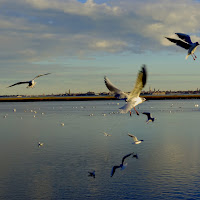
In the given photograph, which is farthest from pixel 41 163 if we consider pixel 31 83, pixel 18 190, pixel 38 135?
pixel 38 135

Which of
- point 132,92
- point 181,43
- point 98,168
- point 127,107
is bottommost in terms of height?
point 98,168

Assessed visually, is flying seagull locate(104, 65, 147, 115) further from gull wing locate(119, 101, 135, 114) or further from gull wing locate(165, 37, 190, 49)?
gull wing locate(165, 37, 190, 49)

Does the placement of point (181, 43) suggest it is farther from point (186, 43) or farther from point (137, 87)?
point (137, 87)

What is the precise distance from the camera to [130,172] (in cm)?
2827

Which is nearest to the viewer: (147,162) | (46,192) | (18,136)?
(46,192)

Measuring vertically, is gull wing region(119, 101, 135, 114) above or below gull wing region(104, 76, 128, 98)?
→ below

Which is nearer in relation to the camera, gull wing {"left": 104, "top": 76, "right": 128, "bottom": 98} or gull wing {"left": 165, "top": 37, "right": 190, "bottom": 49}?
gull wing {"left": 104, "top": 76, "right": 128, "bottom": 98}

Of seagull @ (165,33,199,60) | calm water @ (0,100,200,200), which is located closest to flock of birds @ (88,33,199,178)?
seagull @ (165,33,199,60)

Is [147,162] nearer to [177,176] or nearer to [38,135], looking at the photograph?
[177,176]

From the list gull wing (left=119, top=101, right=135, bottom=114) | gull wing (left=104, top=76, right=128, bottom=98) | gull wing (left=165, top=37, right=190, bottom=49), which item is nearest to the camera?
gull wing (left=119, top=101, right=135, bottom=114)

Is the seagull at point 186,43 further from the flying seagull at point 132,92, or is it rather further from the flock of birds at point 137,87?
the flying seagull at point 132,92

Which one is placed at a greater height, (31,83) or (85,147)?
(31,83)

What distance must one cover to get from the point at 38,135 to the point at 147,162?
2486 cm

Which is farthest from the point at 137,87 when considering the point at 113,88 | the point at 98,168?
the point at 98,168
